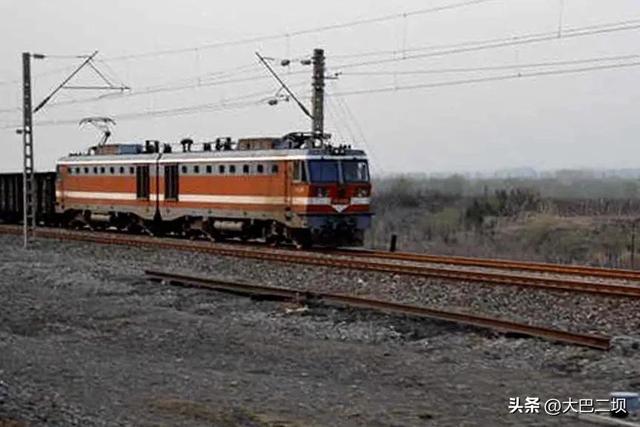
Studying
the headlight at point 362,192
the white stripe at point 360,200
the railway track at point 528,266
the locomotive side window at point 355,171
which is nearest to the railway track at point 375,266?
the railway track at point 528,266

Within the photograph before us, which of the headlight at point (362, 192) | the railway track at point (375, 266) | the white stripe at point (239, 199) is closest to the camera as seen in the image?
the railway track at point (375, 266)

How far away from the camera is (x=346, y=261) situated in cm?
2283

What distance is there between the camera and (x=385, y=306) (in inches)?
625

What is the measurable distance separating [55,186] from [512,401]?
35220 millimetres

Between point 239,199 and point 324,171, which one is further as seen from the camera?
point 239,199

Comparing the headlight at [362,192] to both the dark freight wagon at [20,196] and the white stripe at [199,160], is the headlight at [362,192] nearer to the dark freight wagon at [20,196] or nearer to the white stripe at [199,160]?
the white stripe at [199,160]

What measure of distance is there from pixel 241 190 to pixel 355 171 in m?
3.71

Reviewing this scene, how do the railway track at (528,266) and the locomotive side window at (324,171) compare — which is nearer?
the railway track at (528,266)

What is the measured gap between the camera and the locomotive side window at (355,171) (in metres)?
28.5

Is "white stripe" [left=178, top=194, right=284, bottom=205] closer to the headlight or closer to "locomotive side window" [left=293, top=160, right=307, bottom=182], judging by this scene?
"locomotive side window" [left=293, top=160, right=307, bottom=182]

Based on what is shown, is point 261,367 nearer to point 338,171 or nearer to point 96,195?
point 338,171

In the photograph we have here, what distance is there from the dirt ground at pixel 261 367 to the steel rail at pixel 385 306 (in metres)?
0.22

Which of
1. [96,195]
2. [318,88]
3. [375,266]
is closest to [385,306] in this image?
[375,266]

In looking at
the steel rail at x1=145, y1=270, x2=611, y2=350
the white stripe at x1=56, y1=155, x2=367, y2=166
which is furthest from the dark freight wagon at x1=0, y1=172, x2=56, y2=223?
the steel rail at x1=145, y1=270, x2=611, y2=350
